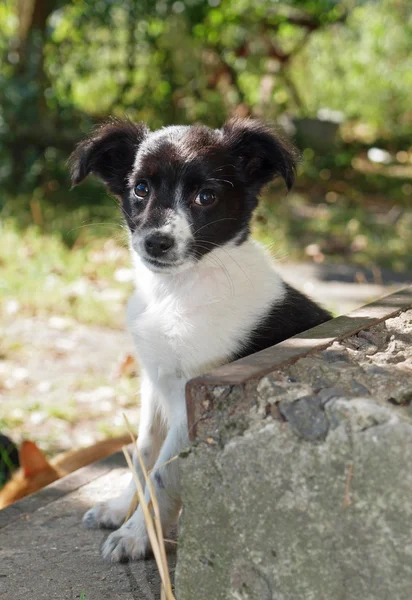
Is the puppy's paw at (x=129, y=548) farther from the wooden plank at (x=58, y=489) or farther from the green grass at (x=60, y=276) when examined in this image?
the green grass at (x=60, y=276)

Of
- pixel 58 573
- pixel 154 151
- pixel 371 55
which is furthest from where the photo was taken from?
pixel 371 55

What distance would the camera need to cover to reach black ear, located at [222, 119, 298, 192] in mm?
2725

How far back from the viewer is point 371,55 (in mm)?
13438

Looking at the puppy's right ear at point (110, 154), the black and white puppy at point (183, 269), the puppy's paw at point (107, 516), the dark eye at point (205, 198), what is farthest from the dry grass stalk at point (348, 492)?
the puppy's right ear at point (110, 154)

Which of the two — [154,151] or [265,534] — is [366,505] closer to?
[265,534]

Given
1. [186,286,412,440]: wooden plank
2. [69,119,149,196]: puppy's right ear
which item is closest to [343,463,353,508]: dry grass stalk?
[186,286,412,440]: wooden plank

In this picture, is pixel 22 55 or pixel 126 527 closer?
pixel 126 527

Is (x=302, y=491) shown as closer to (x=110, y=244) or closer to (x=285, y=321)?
(x=285, y=321)

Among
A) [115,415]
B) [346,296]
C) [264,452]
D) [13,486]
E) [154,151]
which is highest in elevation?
[154,151]

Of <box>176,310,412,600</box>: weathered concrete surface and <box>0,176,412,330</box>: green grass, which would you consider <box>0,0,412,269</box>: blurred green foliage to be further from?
<box>176,310,412,600</box>: weathered concrete surface

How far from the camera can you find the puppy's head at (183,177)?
263cm

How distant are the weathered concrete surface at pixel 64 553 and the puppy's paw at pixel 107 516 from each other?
0.10ft

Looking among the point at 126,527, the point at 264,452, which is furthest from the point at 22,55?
the point at 264,452

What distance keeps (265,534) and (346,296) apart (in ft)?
14.2
